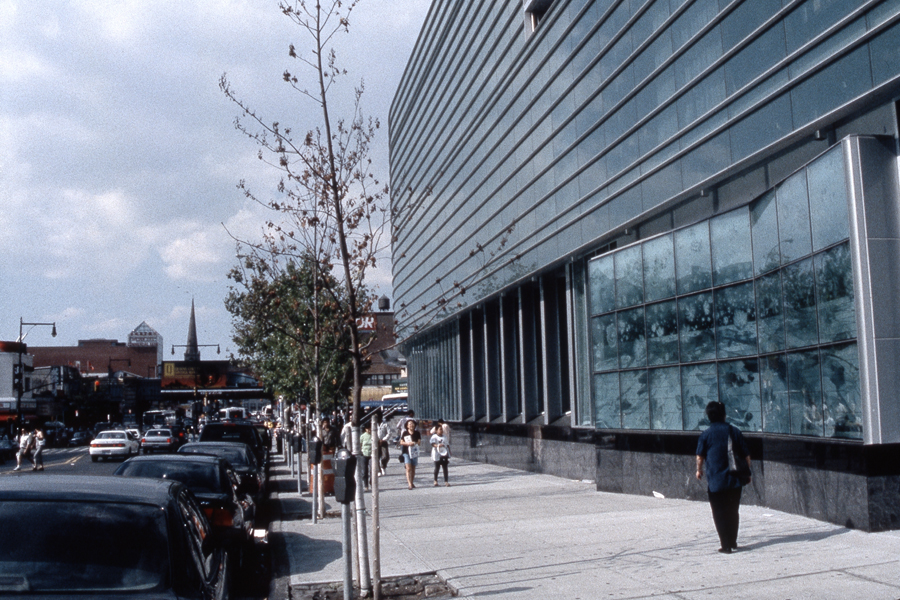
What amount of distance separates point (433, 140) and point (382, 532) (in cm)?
2930

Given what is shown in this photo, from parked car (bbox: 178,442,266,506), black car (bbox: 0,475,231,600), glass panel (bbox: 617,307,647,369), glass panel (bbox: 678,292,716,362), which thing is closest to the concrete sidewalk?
parked car (bbox: 178,442,266,506)

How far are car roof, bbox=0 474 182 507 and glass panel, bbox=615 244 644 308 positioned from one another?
13191mm

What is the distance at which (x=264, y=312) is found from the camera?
547 inches

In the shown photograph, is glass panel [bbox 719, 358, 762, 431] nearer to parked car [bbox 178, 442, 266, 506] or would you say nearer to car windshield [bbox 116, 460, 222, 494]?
car windshield [bbox 116, 460, 222, 494]

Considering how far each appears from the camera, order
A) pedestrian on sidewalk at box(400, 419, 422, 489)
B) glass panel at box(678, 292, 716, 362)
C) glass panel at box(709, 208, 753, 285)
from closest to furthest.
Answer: glass panel at box(709, 208, 753, 285) → glass panel at box(678, 292, 716, 362) → pedestrian on sidewalk at box(400, 419, 422, 489)

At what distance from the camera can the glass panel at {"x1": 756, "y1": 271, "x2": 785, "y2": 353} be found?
12773 millimetres

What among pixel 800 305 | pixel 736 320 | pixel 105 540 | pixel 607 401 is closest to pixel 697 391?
pixel 736 320

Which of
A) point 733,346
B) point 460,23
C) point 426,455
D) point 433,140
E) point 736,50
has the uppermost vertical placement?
point 460,23

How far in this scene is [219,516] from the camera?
10414 millimetres

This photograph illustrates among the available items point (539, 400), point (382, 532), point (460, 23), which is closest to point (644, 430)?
point (382, 532)

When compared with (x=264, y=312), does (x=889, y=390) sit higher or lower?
lower

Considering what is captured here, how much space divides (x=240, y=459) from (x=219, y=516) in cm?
599

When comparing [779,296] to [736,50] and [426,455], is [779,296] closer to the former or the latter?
[736,50]

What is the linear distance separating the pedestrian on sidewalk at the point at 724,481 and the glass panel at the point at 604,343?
855 centimetres
